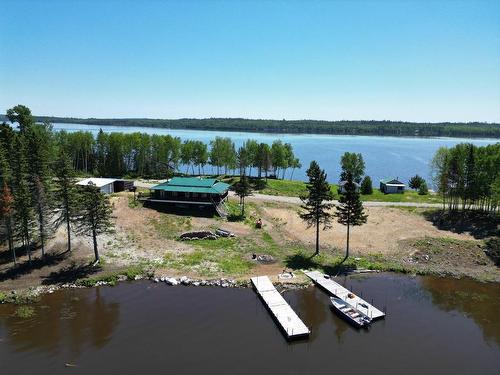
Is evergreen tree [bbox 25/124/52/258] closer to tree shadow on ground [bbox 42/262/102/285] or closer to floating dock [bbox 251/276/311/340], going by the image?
tree shadow on ground [bbox 42/262/102/285]

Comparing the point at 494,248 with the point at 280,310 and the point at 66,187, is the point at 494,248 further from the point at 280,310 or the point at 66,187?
the point at 66,187

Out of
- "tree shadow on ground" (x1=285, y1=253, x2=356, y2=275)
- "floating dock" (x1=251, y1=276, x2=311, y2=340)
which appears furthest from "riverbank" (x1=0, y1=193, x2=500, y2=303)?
"floating dock" (x1=251, y1=276, x2=311, y2=340)

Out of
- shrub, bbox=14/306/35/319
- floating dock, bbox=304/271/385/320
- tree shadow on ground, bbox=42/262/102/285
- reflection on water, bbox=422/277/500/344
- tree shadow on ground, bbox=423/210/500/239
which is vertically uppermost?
tree shadow on ground, bbox=423/210/500/239

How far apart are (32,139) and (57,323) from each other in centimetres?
2193

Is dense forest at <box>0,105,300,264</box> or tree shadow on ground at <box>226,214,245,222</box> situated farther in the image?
tree shadow on ground at <box>226,214,245,222</box>

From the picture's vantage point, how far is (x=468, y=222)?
60.8 m

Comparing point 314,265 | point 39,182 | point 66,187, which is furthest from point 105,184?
point 314,265

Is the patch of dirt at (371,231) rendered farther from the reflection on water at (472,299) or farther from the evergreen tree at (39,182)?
the evergreen tree at (39,182)

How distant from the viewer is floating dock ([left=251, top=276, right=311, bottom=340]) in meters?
30.6

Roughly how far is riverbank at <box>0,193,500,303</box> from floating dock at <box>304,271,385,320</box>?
1.68m

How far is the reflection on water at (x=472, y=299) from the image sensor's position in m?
34.1

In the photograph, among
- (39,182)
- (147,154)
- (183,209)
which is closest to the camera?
(39,182)

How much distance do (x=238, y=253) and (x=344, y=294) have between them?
1529 cm

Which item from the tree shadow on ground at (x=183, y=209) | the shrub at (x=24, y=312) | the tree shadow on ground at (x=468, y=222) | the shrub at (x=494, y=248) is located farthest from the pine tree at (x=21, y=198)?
the tree shadow on ground at (x=468, y=222)
